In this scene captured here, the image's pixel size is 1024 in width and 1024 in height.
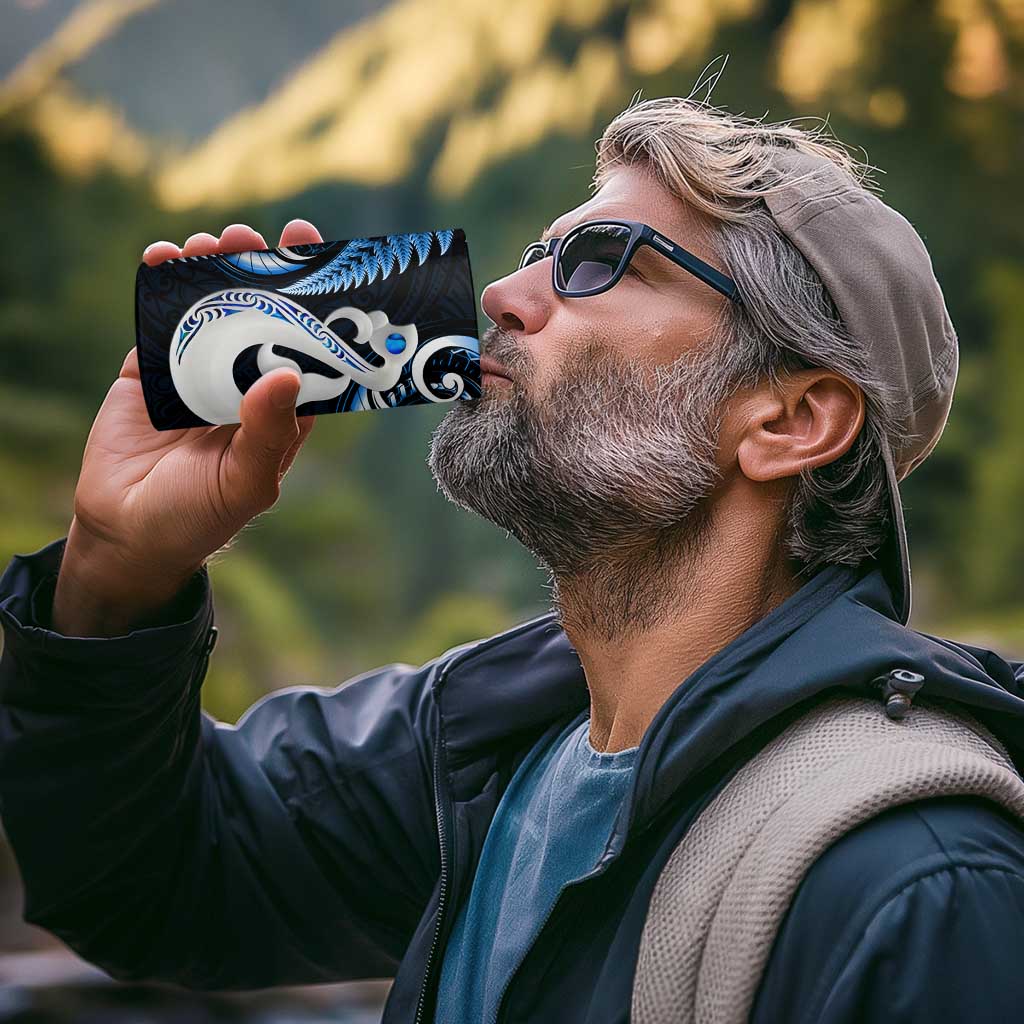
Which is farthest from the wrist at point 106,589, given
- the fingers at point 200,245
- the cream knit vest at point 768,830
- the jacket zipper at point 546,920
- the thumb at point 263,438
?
the cream knit vest at point 768,830

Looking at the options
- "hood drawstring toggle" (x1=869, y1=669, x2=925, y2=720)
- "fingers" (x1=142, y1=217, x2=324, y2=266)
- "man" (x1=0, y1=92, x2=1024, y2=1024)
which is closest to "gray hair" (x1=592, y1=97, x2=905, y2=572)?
"man" (x1=0, y1=92, x2=1024, y2=1024)

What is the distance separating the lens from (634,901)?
1.10 meters

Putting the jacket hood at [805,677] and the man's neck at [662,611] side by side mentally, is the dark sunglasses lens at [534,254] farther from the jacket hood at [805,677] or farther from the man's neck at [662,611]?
the jacket hood at [805,677]

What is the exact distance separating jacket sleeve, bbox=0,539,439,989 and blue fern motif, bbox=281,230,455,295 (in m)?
0.45

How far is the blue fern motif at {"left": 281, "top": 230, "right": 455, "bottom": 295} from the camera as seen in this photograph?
1222 mm

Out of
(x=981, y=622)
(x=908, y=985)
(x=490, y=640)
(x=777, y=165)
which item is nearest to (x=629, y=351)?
(x=777, y=165)

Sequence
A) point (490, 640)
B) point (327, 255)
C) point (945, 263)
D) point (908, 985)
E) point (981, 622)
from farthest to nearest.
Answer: point (945, 263), point (981, 622), point (490, 640), point (327, 255), point (908, 985)

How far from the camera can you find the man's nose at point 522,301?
1.43 metres

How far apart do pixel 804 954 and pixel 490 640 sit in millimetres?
680

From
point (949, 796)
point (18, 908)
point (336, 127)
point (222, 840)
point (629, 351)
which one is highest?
point (336, 127)

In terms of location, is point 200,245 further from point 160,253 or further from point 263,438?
point 263,438

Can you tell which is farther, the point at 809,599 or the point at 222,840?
the point at 222,840

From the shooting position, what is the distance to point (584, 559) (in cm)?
140

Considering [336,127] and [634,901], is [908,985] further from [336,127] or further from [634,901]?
[336,127]
